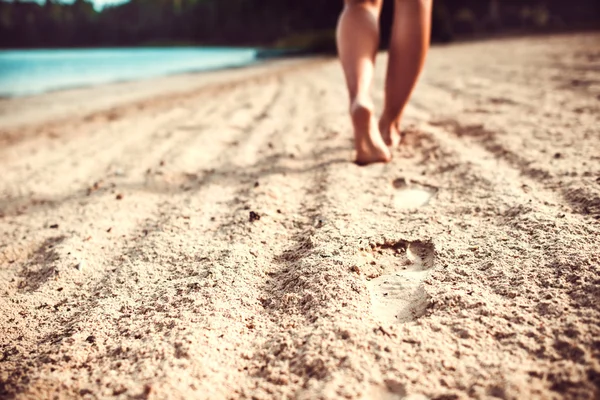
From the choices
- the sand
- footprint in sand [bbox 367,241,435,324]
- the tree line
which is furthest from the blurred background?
footprint in sand [bbox 367,241,435,324]

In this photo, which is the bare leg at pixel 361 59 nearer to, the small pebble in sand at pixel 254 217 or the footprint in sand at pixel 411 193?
the footprint in sand at pixel 411 193

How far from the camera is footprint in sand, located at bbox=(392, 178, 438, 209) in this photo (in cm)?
142

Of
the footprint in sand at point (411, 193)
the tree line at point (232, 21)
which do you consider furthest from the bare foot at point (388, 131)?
the tree line at point (232, 21)

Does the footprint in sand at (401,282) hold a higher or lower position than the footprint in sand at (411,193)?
lower

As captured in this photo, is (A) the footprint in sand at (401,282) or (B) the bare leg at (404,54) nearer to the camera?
(A) the footprint in sand at (401,282)

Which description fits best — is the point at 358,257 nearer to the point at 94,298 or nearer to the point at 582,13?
the point at 94,298

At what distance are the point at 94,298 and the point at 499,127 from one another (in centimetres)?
190

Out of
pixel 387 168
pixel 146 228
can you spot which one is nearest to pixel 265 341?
pixel 146 228

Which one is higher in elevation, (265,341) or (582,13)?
(582,13)

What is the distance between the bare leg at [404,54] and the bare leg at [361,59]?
98 millimetres

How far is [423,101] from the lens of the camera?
2949 millimetres

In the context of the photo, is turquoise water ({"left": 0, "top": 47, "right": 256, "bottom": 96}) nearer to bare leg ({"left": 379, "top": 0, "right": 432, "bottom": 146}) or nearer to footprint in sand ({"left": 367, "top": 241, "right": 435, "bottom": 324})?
bare leg ({"left": 379, "top": 0, "right": 432, "bottom": 146})

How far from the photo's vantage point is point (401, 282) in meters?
1.02

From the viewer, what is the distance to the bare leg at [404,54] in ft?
5.82
